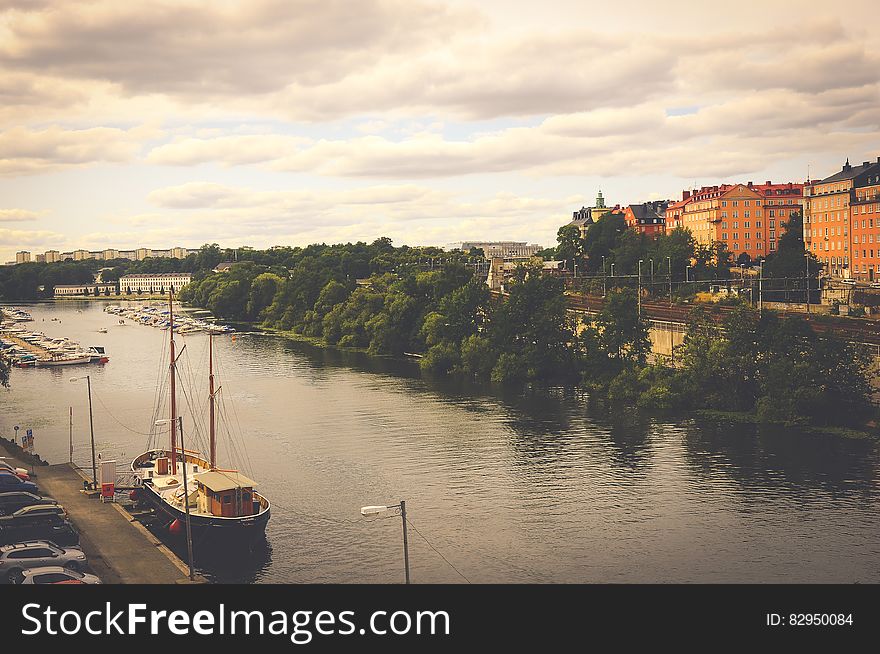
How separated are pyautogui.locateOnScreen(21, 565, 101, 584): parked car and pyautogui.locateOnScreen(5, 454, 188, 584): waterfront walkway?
76cm

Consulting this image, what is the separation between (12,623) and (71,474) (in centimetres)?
2124

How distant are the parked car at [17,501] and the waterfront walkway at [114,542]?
76 cm

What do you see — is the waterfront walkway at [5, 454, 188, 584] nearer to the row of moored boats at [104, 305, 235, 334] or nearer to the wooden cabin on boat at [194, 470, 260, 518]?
the wooden cabin on boat at [194, 470, 260, 518]

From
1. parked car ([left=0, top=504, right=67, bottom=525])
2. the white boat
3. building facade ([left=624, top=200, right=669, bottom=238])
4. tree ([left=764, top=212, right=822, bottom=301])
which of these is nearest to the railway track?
tree ([left=764, top=212, right=822, bottom=301])

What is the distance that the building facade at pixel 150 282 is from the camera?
151625 millimetres

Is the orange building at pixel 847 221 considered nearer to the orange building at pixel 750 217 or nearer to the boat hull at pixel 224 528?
the orange building at pixel 750 217

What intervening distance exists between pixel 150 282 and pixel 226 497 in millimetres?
141122

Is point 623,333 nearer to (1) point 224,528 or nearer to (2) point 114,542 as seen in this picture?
(1) point 224,528

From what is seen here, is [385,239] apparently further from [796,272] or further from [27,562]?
[27,562]

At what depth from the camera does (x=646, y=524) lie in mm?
20703

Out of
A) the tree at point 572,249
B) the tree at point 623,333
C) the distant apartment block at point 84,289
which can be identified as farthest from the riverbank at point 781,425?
the distant apartment block at point 84,289

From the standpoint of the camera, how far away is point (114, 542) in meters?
18.3

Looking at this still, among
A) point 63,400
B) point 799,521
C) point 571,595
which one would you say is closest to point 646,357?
point 799,521

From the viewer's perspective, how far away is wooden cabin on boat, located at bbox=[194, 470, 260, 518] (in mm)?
19453
